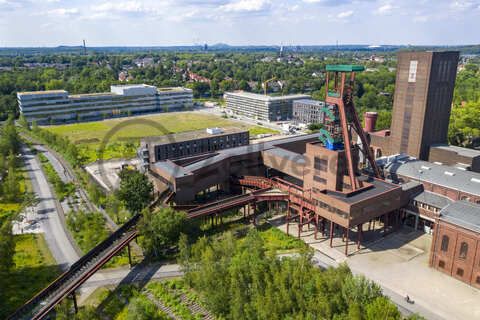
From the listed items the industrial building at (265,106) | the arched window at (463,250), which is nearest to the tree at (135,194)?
the arched window at (463,250)

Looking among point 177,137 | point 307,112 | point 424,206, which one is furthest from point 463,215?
point 307,112

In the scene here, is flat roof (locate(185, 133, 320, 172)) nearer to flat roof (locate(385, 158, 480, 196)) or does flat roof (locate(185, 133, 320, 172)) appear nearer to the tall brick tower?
flat roof (locate(385, 158, 480, 196))

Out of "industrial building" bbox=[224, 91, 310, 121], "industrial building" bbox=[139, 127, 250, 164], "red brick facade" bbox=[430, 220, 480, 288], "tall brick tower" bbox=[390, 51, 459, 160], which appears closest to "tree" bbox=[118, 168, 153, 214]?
"industrial building" bbox=[139, 127, 250, 164]

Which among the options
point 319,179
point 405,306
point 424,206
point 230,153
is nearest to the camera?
point 405,306

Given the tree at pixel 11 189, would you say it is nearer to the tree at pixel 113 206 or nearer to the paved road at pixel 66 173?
the paved road at pixel 66 173

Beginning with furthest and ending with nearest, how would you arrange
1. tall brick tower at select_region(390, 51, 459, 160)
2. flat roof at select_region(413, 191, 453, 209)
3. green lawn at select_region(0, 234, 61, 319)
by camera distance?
tall brick tower at select_region(390, 51, 459, 160), flat roof at select_region(413, 191, 453, 209), green lawn at select_region(0, 234, 61, 319)

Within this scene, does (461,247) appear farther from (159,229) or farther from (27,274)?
(27,274)

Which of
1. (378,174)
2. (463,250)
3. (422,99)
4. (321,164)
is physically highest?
(422,99)
